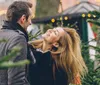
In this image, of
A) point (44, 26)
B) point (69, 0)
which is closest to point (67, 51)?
point (44, 26)

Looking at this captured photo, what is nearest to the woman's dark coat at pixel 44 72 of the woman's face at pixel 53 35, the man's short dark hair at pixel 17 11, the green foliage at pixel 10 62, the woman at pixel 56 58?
the woman at pixel 56 58

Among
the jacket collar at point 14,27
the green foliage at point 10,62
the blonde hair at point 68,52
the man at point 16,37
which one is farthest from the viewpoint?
the blonde hair at point 68,52

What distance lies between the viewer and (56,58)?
461cm

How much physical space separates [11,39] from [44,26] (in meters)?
8.16

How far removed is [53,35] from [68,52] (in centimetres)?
23

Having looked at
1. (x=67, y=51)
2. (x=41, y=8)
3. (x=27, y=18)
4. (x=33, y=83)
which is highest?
(x=41, y=8)

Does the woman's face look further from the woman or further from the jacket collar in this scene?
the jacket collar

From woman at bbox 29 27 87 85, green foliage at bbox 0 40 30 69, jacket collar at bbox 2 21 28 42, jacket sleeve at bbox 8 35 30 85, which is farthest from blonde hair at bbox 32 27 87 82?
green foliage at bbox 0 40 30 69

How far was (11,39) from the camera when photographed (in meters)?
4.24

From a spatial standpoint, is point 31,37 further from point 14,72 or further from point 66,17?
point 66,17

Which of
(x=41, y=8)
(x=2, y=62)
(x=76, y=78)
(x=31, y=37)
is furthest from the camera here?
(x=41, y=8)

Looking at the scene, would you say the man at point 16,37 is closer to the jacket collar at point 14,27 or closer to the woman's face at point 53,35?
the jacket collar at point 14,27

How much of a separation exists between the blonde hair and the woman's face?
0.05m

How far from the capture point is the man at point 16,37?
4214 mm
